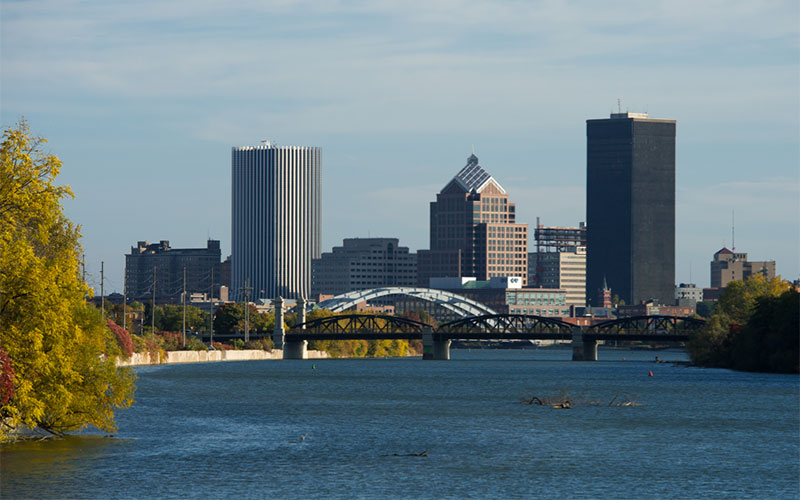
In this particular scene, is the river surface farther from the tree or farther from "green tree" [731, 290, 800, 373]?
"green tree" [731, 290, 800, 373]

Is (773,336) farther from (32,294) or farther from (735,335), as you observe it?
(32,294)

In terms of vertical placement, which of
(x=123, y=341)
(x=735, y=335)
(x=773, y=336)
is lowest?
(x=123, y=341)

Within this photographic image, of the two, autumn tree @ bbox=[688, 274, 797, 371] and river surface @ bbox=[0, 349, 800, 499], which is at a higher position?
autumn tree @ bbox=[688, 274, 797, 371]

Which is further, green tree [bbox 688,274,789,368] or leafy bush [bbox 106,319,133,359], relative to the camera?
green tree [bbox 688,274,789,368]

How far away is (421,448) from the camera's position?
223ft

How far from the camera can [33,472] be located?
53688 millimetres

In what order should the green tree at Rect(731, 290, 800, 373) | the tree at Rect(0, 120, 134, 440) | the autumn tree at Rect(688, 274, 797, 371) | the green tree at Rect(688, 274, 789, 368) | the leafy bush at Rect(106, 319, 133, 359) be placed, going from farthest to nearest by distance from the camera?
1. the green tree at Rect(688, 274, 789, 368)
2. the autumn tree at Rect(688, 274, 797, 371)
3. the leafy bush at Rect(106, 319, 133, 359)
4. the green tree at Rect(731, 290, 800, 373)
5. the tree at Rect(0, 120, 134, 440)

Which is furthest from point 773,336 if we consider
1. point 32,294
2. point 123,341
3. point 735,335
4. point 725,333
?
point 32,294

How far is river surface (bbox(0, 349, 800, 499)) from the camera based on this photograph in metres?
52.9

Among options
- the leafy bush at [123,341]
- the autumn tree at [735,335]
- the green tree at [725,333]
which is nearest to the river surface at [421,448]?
the leafy bush at [123,341]

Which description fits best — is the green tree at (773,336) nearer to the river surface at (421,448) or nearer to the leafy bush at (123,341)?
the river surface at (421,448)

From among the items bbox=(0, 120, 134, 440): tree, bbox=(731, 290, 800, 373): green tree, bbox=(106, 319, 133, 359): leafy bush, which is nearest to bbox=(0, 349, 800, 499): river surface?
bbox=(0, 120, 134, 440): tree

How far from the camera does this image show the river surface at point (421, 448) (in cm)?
5294

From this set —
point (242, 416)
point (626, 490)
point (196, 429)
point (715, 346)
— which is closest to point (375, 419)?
point (242, 416)
